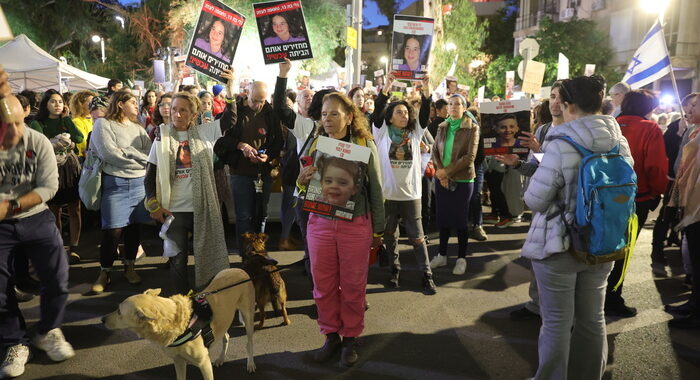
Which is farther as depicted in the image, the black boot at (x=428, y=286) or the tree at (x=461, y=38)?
the tree at (x=461, y=38)

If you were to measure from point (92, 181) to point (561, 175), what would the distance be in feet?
15.4

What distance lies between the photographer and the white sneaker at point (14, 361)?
335 cm

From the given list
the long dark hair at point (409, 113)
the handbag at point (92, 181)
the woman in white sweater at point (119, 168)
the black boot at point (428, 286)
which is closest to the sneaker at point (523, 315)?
the black boot at point (428, 286)

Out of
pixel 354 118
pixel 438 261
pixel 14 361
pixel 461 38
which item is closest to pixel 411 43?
pixel 438 261

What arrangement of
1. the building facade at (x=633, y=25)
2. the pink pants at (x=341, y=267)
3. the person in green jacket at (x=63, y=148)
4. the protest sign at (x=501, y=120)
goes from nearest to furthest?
the pink pants at (x=341, y=267) < the protest sign at (x=501, y=120) < the person in green jacket at (x=63, y=148) < the building facade at (x=633, y=25)

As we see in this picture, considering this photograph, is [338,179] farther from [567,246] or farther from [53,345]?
[53,345]

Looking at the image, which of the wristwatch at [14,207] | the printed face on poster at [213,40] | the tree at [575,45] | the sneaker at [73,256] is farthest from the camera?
the tree at [575,45]

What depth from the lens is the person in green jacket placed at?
5598mm

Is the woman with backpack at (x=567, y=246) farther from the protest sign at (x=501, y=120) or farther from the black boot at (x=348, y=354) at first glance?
the black boot at (x=348, y=354)

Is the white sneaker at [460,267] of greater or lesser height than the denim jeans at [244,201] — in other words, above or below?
below

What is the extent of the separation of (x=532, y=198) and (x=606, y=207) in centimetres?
39

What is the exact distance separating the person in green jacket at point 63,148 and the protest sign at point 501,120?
453 cm

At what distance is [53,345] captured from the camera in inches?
141

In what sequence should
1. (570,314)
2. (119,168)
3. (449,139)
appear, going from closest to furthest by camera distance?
1. (570,314)
2. (119,168)
3. (449,139)
